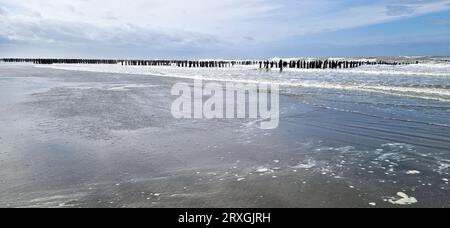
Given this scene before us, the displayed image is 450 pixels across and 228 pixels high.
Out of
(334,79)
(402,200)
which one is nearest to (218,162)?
(402,200)

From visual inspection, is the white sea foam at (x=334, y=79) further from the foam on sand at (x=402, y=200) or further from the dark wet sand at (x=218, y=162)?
the foam on sand at (x=402, y=200)

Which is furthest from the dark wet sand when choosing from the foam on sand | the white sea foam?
the white sea foam

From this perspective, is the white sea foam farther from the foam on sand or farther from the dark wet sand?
the foam on sand

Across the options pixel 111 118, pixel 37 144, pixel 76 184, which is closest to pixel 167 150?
pixel 76 184

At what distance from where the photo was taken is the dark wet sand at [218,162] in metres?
5.52

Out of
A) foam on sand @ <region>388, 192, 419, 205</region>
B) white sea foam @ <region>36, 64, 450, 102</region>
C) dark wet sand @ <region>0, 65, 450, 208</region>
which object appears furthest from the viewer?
white sea foam @ <region>36, 64, 450, 102</region>

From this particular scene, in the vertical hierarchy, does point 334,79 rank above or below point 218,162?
above

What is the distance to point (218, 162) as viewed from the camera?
7.34 metres

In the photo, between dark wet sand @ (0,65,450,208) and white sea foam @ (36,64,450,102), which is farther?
white sea foam @ (36,64,450,102)

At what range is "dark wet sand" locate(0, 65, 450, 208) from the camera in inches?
217

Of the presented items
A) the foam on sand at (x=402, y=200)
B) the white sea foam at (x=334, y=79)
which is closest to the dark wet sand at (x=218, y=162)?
the foam on sand at (x=402, y=200)

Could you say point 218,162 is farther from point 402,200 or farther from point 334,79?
point 334,79

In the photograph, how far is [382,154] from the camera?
7.81 metres

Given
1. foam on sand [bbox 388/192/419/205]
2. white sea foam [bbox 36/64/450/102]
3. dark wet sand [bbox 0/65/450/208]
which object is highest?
white sea foam [bbox 36/64/450/102]
